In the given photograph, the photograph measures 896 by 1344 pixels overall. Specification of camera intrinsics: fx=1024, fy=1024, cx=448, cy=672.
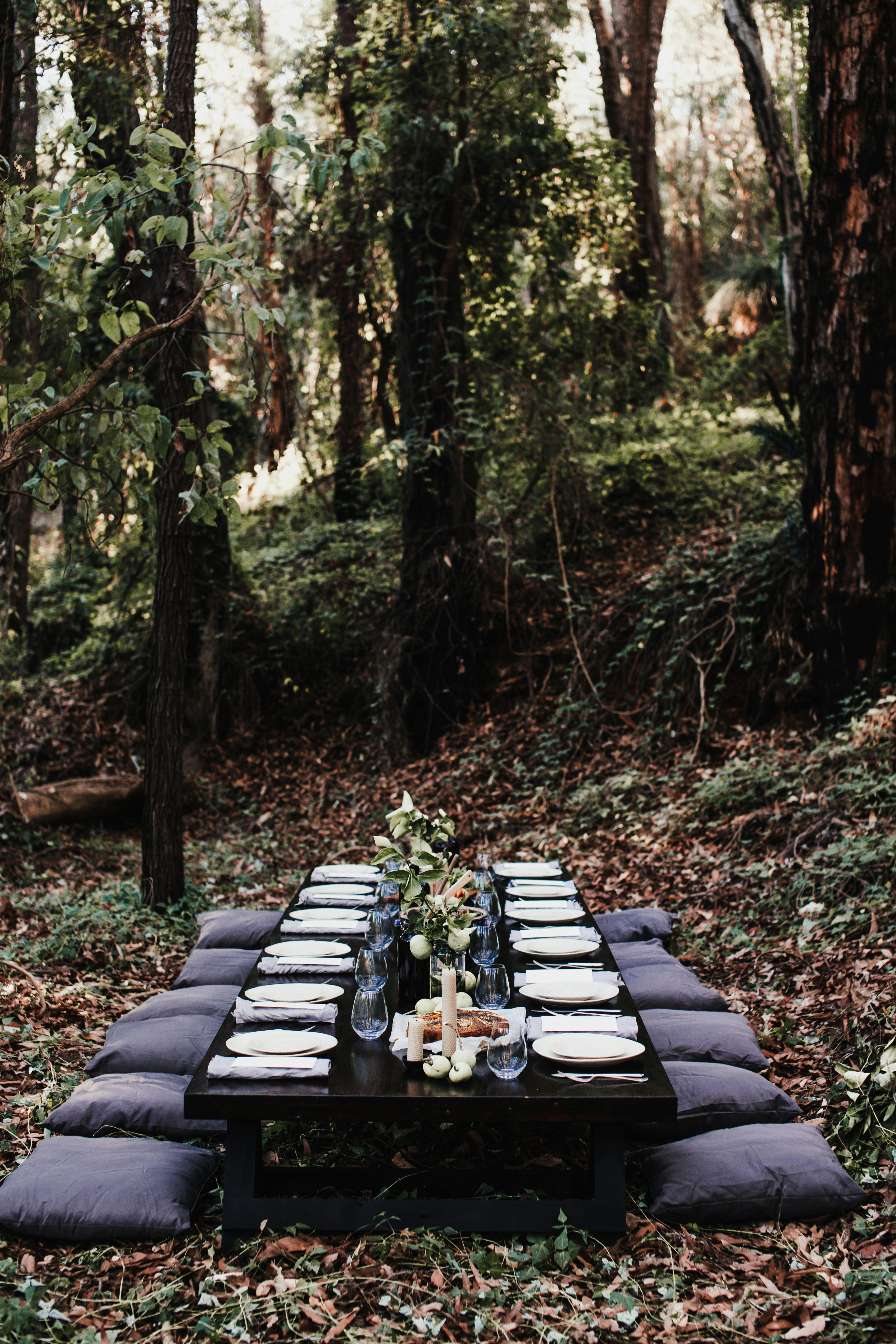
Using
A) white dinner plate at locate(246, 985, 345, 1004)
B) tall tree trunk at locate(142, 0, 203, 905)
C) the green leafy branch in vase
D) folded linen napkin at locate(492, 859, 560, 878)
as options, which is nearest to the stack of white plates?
white dinner plate at locate(246, 985, 345, 1004)

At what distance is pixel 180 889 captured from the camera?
5957 mm

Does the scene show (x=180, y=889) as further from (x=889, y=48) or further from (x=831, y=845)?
(x=889, y=48)

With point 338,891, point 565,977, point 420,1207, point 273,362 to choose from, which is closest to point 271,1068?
point 420,1207

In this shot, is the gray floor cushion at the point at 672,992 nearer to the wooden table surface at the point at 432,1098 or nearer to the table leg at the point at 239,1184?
the wooden table surface at the point at 432,1098

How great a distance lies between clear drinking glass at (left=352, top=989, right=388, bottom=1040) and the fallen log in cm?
497

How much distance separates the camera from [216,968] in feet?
14.5

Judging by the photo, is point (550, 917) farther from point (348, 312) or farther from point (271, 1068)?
point (348, 312)

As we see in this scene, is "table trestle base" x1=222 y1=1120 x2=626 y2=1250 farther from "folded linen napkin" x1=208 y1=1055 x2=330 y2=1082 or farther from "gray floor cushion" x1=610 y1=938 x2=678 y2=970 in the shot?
"gray floor cushion" x1=610 y1=938 x2=678 y2=970

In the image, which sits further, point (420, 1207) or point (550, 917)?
point (550, 917)

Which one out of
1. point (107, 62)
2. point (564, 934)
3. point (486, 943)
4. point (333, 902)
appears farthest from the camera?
point (107, 62)

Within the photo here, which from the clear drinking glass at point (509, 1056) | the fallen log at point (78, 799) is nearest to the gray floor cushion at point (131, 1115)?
the clear drinking glass at point (509, 1056)

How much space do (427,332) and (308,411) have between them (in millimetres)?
3581

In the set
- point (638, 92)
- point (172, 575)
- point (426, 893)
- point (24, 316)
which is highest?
point (638, 92)

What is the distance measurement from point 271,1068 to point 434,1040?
1.60 ft
